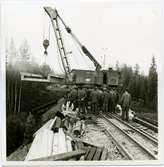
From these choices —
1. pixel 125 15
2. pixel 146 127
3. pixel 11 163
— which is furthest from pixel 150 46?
pixel 11 163

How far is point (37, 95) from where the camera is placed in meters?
1.91

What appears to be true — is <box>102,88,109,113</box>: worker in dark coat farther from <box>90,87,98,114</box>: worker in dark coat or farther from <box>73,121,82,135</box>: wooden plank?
<box>73,121,82,135</box>: wooden plank

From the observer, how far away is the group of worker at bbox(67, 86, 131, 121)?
1.97 metres

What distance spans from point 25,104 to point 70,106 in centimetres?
26

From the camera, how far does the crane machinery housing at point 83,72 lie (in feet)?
6.36

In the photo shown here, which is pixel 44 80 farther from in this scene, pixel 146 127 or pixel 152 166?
pixel 152 166

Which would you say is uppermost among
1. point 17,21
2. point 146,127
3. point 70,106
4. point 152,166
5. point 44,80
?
point 17,21

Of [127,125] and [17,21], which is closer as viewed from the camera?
[17,21]

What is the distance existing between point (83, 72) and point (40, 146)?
0.48 metres

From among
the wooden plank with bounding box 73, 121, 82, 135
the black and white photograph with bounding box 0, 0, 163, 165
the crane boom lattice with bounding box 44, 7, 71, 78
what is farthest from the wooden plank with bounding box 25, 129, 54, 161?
the crane boom lattice with bounding box 44, 7, 71, 78

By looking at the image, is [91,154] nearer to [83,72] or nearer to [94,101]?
[94,101]

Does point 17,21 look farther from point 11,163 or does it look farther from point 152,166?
point 152,166

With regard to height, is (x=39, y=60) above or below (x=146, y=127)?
above

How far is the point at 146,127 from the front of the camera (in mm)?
1984
